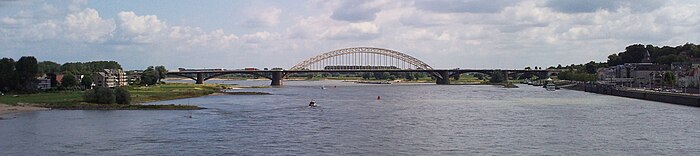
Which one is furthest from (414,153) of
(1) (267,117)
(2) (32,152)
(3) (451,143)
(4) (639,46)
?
(4) (639,46)

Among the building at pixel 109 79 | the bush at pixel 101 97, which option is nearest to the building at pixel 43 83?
the building at pixel 109 79

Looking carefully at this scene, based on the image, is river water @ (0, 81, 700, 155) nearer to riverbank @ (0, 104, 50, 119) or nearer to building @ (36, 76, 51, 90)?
riverbank @ (0, 104, 50, 119)

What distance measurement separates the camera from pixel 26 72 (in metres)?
75.1

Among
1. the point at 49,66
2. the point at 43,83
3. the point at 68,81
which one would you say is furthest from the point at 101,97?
the point at 49,66

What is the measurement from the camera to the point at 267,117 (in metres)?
47.8

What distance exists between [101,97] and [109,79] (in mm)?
51840

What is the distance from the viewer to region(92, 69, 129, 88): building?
335 feet

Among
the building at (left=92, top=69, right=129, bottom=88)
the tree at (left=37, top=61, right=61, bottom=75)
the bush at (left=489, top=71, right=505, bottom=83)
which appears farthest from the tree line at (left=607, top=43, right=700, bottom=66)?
the tree at (left=37, top=61, right=61, bottom=75)

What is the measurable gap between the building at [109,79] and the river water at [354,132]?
5184cm

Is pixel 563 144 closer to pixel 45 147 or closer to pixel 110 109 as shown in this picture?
pixel 45 147

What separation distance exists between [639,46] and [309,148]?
104795 millimetres

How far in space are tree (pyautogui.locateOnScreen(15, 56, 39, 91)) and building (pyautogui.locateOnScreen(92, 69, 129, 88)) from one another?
20251mm

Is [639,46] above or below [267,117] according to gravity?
above

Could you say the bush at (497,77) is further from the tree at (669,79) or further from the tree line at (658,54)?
the tree at (669,79)
